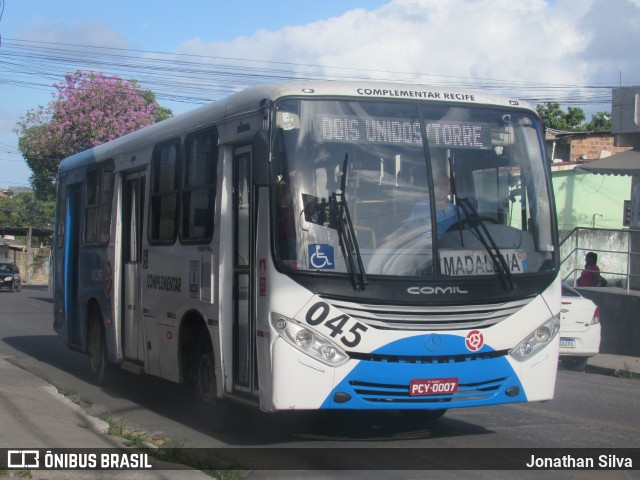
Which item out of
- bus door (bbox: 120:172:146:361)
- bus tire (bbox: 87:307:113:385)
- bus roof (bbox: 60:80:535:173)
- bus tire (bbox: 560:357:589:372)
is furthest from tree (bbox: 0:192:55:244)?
bus roof (bbox: 60:80:535:173)

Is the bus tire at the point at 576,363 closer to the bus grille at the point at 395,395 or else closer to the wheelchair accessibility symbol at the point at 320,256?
the bus grille at the point at 395,395

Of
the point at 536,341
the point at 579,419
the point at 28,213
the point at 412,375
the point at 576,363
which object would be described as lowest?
the point at 576,363

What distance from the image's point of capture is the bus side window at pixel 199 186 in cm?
889

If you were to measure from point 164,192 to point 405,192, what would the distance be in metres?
3.35

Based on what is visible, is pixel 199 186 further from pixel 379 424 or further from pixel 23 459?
pixel 23 459

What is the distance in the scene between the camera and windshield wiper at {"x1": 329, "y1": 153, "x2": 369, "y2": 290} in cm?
745

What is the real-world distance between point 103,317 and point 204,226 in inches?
151

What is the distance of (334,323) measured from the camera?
291 inches

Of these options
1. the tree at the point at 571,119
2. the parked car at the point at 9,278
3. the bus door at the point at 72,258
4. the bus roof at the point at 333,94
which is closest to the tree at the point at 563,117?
the tree at the point at 571,119

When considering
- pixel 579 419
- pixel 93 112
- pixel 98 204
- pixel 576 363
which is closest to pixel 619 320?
pixel 576 363

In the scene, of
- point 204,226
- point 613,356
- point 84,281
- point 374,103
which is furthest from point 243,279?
point 613,356

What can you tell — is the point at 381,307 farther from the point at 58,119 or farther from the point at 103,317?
the point at 58,119

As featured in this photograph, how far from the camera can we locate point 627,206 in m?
27.4

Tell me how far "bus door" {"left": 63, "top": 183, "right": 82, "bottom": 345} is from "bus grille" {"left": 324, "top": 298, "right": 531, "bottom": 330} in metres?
7.20
